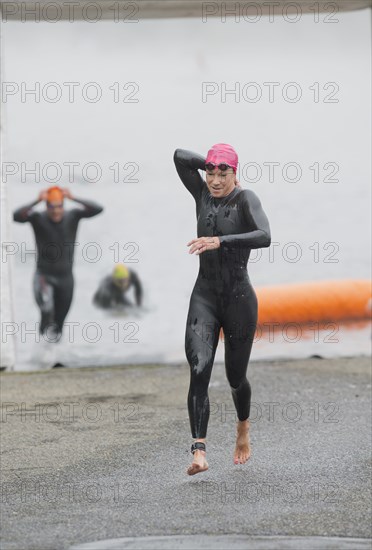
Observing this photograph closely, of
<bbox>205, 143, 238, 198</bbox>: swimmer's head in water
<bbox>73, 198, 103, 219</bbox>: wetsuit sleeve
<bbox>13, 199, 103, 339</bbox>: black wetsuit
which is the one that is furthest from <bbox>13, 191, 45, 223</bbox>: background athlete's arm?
<bbox>205, 143, 238, 198</bbox>: swimmer's head in water

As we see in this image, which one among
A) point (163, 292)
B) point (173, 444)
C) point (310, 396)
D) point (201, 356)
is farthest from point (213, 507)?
point (163, 292)

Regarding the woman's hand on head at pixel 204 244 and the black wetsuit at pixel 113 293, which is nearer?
the woman's hand on head at pixel 204 244

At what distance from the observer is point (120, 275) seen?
12297mm

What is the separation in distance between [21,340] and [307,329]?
10.2ft

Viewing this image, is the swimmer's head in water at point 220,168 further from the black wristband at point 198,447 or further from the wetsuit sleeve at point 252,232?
the black wristband at point 198,447

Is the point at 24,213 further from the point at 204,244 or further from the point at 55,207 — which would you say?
the point at 204,244

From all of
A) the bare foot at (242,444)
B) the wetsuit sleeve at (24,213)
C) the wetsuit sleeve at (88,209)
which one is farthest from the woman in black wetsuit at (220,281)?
the wetsuit sleeve at (24,213)

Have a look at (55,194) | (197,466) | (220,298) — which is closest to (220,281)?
(220,298)

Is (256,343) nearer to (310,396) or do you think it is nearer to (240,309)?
(310,396)

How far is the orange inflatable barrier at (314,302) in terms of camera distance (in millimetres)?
12633

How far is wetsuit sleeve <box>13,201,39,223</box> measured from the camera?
12.1 m

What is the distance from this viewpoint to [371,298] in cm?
1270

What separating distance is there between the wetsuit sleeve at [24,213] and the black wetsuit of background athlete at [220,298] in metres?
4.66

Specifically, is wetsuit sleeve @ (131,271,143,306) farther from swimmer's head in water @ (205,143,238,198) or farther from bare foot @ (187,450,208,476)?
bare foot @ (187,450,208,476)
